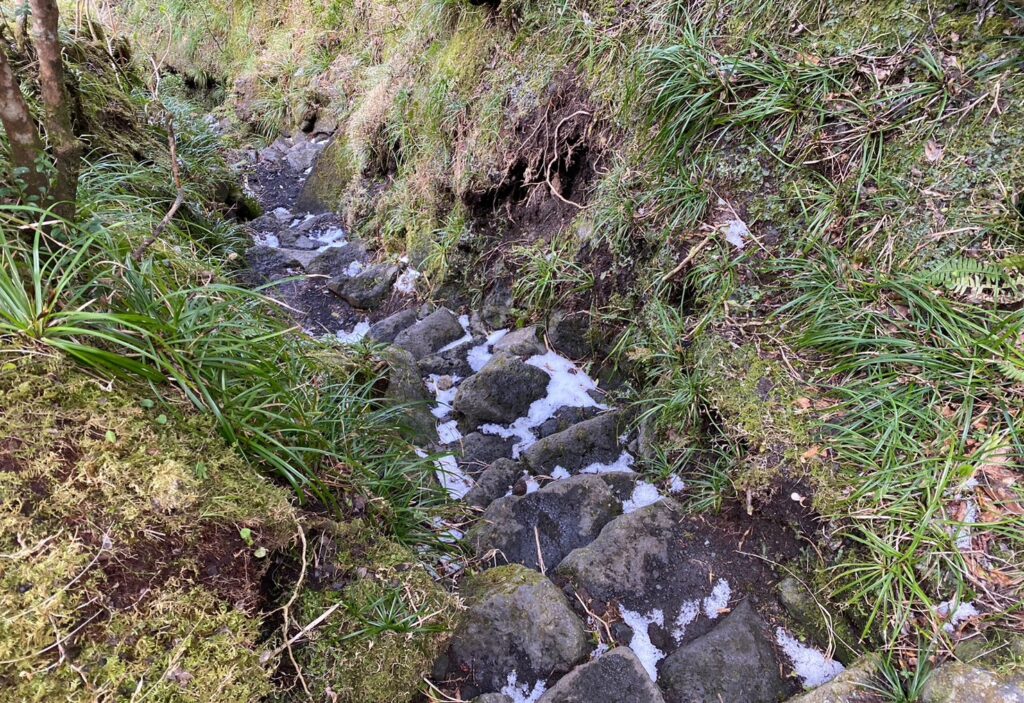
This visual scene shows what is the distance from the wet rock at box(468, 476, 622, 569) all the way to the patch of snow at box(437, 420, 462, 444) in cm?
81

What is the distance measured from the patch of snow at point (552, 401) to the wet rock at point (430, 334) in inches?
35.1

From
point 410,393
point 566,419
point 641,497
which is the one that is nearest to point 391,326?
point 410,393

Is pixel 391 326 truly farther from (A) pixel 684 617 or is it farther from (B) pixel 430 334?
(A) pixel 684 617

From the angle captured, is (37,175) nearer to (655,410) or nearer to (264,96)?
(655,410)

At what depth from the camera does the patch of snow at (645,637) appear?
2.16 metres

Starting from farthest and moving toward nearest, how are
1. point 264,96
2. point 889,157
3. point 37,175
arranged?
point 264,96, point 889,157, point 37,175

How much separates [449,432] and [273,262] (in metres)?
3.08

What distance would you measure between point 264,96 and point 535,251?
291 inches

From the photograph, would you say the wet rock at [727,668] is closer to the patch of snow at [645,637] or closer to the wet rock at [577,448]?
the patch of snow at [645,637]

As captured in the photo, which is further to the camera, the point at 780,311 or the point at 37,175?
the point at 780,311

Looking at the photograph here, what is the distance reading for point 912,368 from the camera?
2275 millimetres

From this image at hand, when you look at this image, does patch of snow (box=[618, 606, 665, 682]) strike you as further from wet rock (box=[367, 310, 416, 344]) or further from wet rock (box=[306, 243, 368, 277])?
wet rock (box=[306, 243, 368, 277])

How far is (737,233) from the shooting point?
301 cm

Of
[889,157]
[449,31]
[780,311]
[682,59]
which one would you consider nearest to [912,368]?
[780,311]
